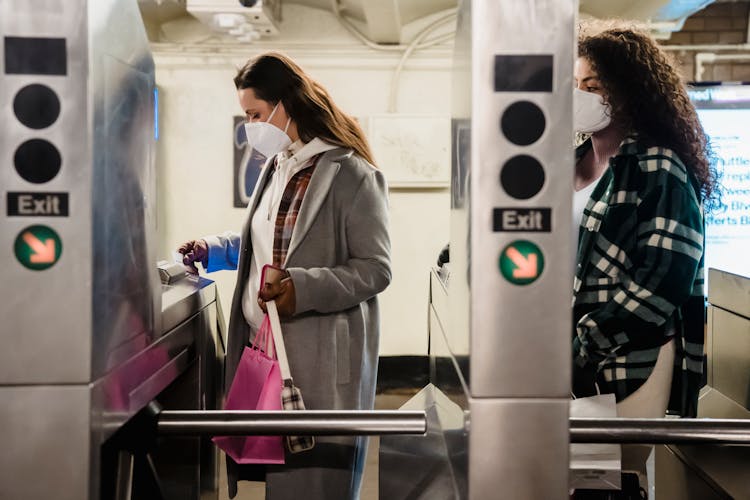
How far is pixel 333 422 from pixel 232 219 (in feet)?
12.7

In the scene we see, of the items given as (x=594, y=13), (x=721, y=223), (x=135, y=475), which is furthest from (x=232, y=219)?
(x=135, y=475)

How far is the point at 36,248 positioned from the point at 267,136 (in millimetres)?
898

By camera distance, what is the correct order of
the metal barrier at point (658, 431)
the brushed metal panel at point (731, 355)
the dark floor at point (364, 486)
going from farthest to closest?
1. the dark floor at point (364, 486)
2. the brushed metal panel at point (731, 355)
3. the metal barrier at point (658, 431)

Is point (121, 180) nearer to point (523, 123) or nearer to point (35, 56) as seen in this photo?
point (35, 56)

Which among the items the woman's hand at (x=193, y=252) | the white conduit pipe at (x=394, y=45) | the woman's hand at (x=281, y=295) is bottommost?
the woman's hand at (x=281, y=295)

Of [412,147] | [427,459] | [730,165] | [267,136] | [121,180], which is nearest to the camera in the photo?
[121,180]

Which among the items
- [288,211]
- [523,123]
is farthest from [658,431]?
[288,211]

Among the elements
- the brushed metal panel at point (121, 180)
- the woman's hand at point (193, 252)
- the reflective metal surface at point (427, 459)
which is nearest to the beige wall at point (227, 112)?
the woman's hand at point (193, 252)

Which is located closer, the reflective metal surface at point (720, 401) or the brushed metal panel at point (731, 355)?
the reflective metal surface at point (720, 401)

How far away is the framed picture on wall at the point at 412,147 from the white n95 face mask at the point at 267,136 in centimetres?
294

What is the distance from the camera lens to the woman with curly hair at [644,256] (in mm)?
1226

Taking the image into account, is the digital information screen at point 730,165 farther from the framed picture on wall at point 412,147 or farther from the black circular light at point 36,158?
the black circular light at point 36,158

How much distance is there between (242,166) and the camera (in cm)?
472

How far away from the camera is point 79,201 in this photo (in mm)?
814
